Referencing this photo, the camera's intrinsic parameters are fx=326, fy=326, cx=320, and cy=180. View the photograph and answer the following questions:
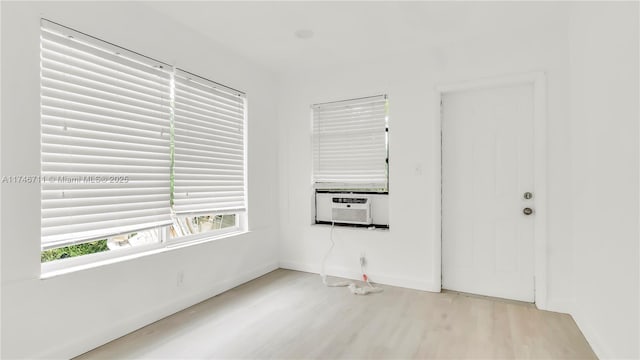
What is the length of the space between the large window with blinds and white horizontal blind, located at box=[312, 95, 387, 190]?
1.18 m

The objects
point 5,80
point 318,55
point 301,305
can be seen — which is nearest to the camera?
point 5,80

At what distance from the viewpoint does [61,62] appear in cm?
214

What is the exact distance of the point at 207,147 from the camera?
3271mm

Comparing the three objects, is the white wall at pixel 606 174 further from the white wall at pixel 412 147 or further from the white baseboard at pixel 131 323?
the white baseboard at pixel 131 323

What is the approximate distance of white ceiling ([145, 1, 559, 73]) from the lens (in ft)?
8.65

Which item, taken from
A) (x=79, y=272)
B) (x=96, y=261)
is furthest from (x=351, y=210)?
(x=79, y=272)

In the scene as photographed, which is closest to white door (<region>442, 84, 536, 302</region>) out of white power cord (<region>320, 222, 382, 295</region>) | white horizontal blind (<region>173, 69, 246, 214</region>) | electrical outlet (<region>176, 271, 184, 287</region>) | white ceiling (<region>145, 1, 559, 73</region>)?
white ceiling (<region>145, 1, 559, 73</region>)

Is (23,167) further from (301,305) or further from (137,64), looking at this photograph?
(301,305)

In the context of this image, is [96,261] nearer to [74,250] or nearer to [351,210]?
[74,250]

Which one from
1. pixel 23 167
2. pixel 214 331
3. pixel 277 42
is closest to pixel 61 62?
pixel 23 167

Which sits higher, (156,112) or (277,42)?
(277,42)

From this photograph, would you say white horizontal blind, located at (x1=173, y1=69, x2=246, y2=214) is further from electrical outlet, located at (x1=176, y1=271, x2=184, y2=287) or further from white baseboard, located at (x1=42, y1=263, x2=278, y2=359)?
white baseboard, located at (x1=42, y1=263, x2=278, y2=359)

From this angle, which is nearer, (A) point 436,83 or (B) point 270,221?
(A) point 436,83

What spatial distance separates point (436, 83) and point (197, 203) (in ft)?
8.88
